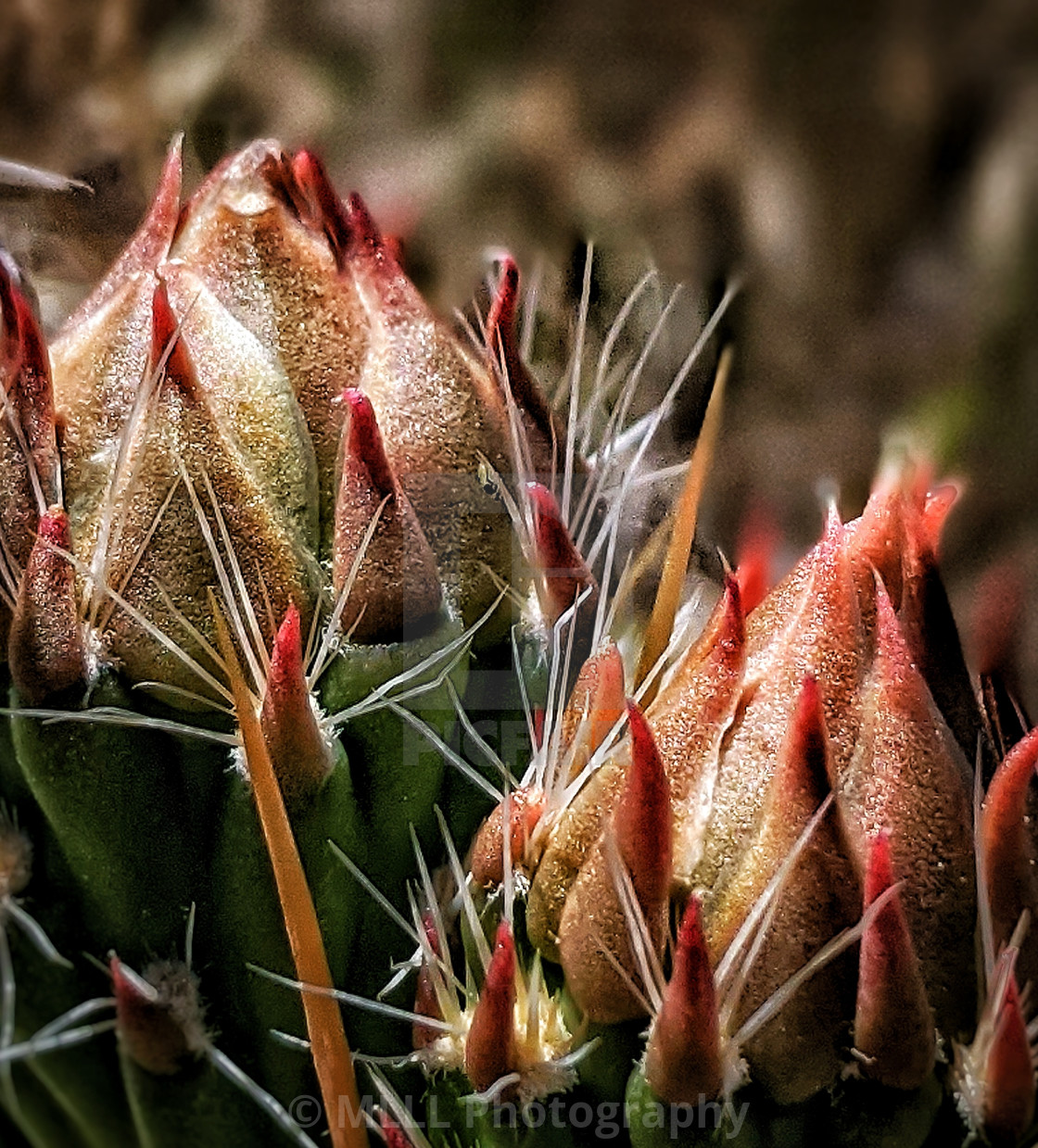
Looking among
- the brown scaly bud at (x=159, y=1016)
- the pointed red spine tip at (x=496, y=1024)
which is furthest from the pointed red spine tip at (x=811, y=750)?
the brown scaly bud at (x=159, y=1016)

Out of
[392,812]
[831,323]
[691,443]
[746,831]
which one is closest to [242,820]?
[392,812]

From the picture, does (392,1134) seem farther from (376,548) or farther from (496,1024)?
(376,548)

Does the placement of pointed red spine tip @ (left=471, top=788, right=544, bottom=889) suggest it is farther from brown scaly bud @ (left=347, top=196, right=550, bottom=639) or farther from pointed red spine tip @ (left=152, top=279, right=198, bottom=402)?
pointed red spine tip @ (left=152, top=279, right=198, bottom=402)

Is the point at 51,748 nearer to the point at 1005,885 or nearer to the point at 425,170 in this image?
the point at 1005,885

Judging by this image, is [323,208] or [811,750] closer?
[811,750]

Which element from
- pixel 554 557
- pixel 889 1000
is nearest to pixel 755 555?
pixel 554 557

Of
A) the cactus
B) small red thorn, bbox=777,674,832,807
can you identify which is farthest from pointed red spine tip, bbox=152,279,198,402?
small red thorn, bbox=777,674,832,807
